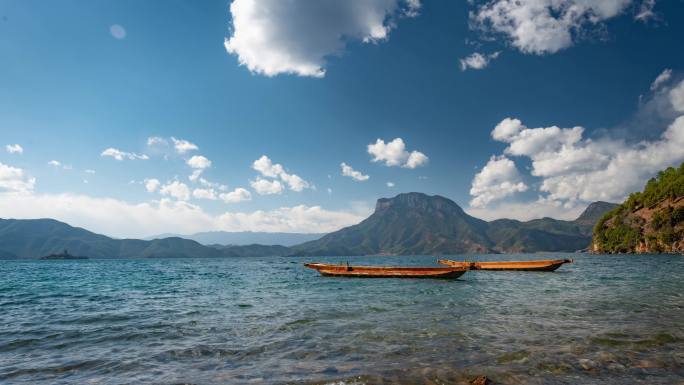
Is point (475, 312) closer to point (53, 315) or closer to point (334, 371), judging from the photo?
point (334, 371)

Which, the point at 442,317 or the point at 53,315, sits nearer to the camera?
the point at 442,317

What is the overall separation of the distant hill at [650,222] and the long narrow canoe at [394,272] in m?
138

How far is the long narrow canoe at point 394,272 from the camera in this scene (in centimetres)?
3916

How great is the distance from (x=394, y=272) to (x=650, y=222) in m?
161

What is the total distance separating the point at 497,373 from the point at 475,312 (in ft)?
32.8

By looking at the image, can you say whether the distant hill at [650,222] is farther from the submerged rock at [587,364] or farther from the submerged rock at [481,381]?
the submerged rock at [481,381]

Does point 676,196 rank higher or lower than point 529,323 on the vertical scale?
higher

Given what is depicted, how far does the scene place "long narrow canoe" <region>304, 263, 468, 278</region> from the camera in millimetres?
39156

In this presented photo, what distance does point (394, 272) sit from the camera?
41438 mm

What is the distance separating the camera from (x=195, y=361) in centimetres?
1070

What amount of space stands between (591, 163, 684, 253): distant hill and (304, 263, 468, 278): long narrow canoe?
137609 millimetres

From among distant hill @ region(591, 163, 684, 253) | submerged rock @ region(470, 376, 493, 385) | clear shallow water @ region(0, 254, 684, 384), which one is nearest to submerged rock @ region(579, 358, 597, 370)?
clear shallow water @ region(0, 254, 684, 384)

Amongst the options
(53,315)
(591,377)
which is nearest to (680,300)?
(591,377)

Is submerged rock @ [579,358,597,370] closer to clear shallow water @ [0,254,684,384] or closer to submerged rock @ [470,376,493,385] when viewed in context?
clear shallow water @ [0,254,684,384]
